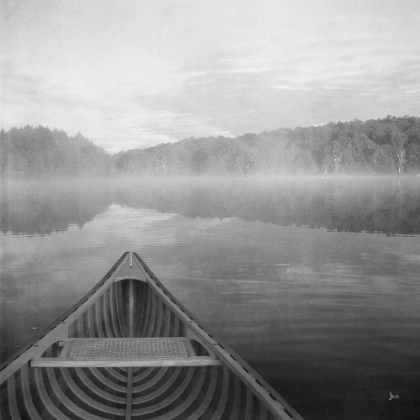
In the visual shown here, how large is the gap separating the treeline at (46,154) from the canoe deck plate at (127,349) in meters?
12.5

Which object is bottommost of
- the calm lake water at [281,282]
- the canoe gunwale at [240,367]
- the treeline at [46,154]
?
the calm lake water at [281,282]

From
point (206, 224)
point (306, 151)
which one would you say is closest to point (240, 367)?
point (206, 224)

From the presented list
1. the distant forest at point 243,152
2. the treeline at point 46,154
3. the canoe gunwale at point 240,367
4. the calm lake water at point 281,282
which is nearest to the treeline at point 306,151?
the distant forest at point 243,152

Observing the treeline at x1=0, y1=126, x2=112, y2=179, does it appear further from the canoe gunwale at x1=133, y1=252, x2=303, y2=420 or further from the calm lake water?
the canoe gunwale at x1=133, y1=252, x2=303, y2=420

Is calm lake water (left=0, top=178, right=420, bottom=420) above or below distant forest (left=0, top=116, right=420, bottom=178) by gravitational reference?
below

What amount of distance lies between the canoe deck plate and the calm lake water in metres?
0.96

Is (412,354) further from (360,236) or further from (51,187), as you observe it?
(51,187)

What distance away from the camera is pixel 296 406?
3160 mm

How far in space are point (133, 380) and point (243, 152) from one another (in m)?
19.4

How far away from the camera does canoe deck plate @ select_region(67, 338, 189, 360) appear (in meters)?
2.56

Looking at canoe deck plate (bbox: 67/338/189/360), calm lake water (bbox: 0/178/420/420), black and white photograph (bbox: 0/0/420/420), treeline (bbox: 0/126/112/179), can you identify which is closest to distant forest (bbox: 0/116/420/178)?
treeline (bbox: 0/126/112/179)

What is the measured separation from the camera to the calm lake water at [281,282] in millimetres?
3525

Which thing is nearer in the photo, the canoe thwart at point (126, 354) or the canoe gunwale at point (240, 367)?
the canoe gunwale at point (240, 367)

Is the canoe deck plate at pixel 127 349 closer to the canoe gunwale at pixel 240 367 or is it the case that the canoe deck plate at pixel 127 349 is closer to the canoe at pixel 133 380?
the canoe at pixel 133 380
